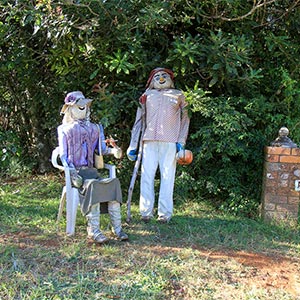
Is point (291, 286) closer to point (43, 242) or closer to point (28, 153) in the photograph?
point (43, 242)

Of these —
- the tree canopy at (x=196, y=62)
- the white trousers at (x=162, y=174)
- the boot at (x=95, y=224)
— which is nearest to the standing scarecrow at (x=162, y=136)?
the white trousers at (x=162, y=174)

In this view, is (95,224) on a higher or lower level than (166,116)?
lower

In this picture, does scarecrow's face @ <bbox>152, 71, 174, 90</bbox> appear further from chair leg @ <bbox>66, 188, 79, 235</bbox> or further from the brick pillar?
chair leg @ <bbox>66, 188, 79, 235</bbox>

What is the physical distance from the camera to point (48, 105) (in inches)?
219

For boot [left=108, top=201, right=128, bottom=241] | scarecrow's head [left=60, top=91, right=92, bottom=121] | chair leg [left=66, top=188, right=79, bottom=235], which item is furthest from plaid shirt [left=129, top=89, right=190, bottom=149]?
chair leg [left=66, top=188, right=79, bottom=235]

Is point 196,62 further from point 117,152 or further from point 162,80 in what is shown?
point 117,152

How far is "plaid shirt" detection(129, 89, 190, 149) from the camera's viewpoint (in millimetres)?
4258

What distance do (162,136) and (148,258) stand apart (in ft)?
4.54

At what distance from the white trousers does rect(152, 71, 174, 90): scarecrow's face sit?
0.60 m

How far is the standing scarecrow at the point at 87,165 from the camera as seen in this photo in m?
3.56

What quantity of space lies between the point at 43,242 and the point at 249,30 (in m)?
3.19

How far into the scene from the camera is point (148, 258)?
3.31 metres

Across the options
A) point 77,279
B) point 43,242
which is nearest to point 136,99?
point 43,242

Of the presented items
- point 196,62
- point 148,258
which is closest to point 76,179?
point 148,258
